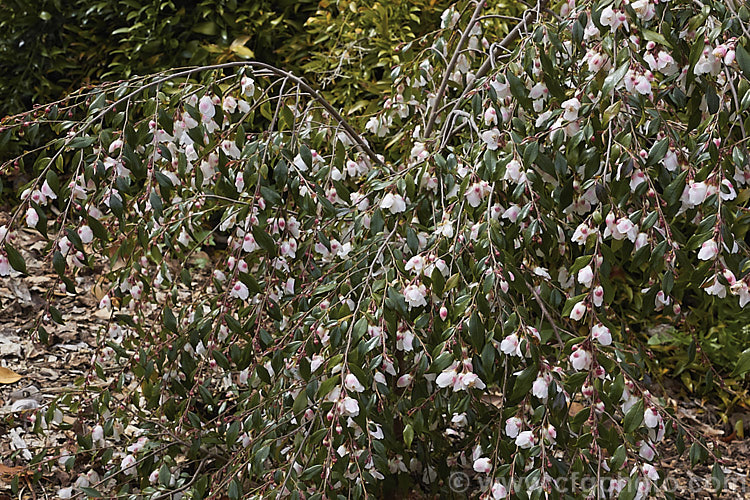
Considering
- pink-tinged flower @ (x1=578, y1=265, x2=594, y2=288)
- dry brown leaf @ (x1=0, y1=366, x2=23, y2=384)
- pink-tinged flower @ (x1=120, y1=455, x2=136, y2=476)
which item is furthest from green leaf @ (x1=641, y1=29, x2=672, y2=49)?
dry brown leaf @ (x1=0, y1=366, x2=23, y2=384)

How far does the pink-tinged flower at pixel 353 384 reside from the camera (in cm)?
127

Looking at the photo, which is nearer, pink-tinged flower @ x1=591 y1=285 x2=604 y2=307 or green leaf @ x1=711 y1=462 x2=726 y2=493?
pink-tinged flower @ x1=591 y1=285 x2=604 y2=307

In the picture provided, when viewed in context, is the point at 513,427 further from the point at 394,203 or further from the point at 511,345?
the point at 394,203

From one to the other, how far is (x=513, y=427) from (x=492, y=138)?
0.51 meters

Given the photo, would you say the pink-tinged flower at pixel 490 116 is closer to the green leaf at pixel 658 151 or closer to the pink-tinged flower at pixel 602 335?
the green leaf at pixel 658 151

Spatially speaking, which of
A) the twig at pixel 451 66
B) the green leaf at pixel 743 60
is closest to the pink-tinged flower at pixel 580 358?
the green leaf at pixel 743 60

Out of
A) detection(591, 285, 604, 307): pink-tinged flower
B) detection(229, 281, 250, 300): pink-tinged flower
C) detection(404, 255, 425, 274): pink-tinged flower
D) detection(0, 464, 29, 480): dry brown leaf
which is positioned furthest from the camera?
detection(0, 464, 29, 480): dry brown leaf

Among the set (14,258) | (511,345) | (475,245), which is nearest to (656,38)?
(475,245)

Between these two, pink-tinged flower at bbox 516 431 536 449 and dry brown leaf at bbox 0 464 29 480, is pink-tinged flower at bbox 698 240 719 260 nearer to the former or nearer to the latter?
pink-tinged flower at bbox 516 431 536 449

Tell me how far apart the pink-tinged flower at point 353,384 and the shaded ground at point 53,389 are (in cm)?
96

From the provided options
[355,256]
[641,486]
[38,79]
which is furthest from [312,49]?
[641,486]

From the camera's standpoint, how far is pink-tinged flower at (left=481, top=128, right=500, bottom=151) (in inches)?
53.2

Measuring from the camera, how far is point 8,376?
243cm

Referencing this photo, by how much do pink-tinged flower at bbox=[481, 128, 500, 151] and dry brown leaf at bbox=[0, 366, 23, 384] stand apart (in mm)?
1777
